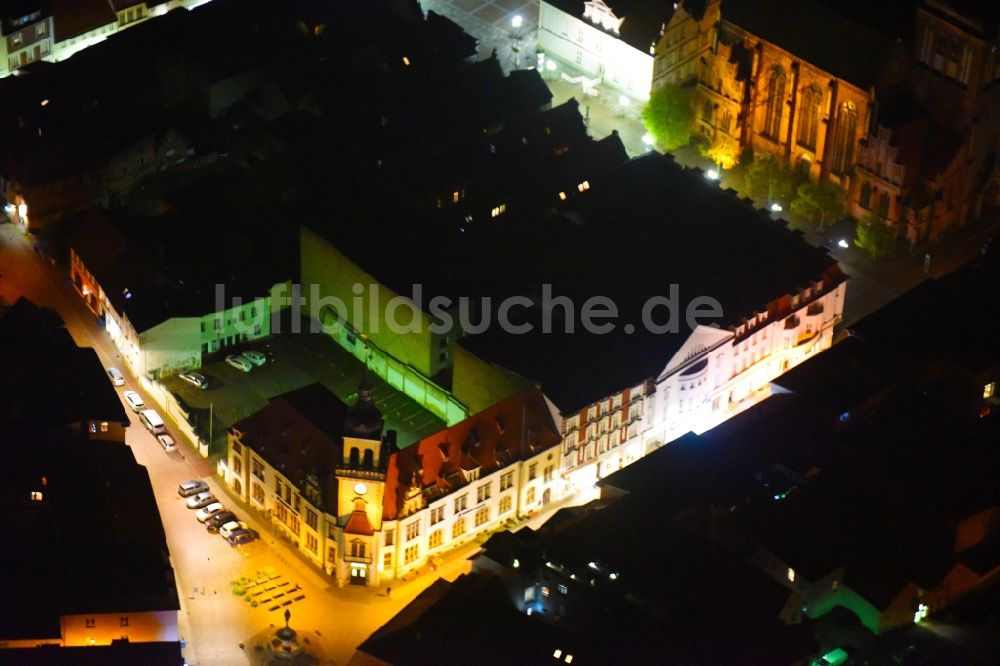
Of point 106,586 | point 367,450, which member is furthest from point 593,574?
point 106,586

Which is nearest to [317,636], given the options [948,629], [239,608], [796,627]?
[239,608]

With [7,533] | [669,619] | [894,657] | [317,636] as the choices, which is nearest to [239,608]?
[317,636]

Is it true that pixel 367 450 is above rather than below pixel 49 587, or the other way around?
above

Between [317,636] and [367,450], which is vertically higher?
[367,450]

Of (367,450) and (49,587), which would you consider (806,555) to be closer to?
(367,450)

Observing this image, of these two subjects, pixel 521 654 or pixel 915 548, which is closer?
pixel 521 654

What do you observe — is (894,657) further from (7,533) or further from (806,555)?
(7,533)

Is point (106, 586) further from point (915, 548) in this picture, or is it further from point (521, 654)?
point (915, 548)
